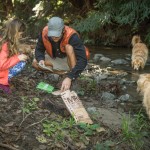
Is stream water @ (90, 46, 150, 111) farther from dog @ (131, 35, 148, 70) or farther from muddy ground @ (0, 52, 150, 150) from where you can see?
muddy ground @ (0, 52, 150, 150)

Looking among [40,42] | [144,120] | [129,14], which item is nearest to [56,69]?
[40,42]

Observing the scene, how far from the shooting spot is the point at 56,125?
373 cm

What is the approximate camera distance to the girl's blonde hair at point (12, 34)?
418 centimetres

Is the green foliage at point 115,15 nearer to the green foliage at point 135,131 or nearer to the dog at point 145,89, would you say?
the dog at point 145,89

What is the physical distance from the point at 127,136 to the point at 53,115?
35.7 inches

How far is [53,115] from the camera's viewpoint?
4.02m

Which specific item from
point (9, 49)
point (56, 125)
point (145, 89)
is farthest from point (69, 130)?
point (145, 89)

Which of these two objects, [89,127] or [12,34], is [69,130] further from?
[12,34]

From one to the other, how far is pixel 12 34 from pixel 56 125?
1307 mm

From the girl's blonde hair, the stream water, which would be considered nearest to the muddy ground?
the stream water

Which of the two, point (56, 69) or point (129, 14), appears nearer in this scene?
point (56, 69)

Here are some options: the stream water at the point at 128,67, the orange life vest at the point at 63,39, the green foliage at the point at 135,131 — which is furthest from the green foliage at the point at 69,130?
the stream water at the point at 128,67

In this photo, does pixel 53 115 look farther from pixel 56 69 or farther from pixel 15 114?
pixel 56 69

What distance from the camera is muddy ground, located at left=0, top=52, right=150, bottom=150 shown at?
11.3ft
